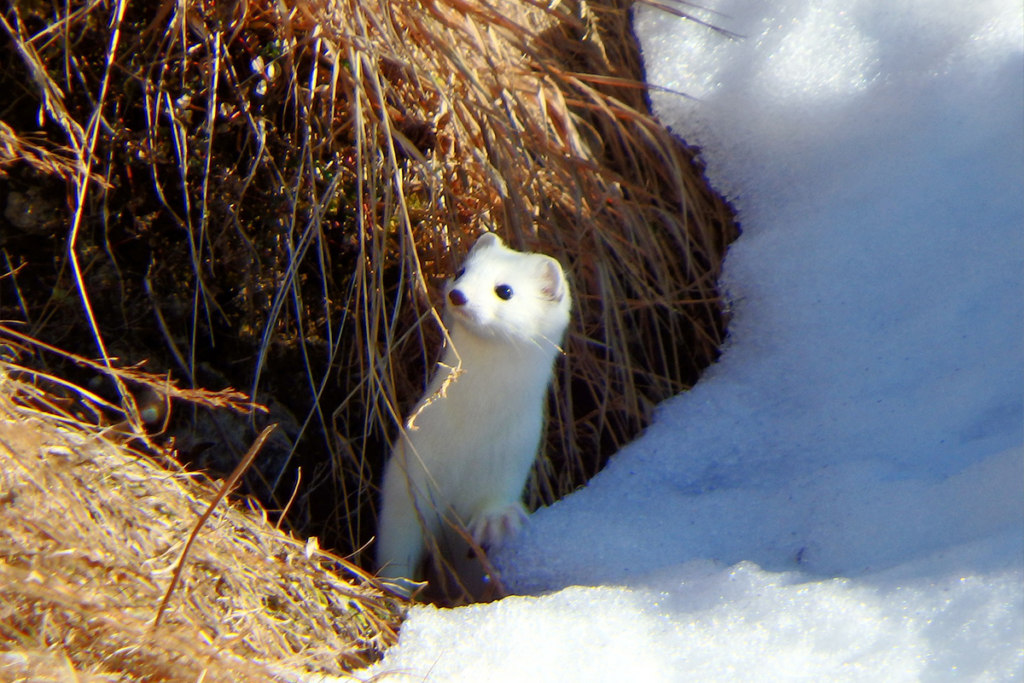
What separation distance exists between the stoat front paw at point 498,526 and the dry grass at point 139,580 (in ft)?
1.06

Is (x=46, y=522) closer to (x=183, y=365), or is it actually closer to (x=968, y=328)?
(x=183, y=365)

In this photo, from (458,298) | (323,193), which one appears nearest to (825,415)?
(458,298)

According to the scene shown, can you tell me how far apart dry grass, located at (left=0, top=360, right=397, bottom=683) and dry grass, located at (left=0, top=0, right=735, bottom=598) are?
1.60ft

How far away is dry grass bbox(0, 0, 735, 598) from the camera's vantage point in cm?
224

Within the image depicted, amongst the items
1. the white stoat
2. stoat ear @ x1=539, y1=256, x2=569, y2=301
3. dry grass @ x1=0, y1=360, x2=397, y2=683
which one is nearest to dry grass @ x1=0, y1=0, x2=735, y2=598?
the white stoat

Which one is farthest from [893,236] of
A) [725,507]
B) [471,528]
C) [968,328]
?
[471,528]

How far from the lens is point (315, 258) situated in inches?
99.3

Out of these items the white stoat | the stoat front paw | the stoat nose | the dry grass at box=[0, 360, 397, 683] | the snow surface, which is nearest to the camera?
the dry grass at box=[0, 360, 397, 683]

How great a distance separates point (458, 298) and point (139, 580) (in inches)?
35.3

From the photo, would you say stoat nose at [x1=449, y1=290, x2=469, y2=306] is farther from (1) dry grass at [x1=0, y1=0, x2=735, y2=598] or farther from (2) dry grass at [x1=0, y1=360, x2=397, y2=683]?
(2) dry grass at [x1=0, y1=360, x2=397, y2=683]

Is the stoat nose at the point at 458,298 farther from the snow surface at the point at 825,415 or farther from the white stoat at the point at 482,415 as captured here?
the snow surface at the point at 825,415

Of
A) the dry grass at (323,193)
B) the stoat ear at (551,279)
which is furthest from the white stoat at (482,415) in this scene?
the dry grass at (323,193)

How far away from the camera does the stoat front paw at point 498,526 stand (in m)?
2.21

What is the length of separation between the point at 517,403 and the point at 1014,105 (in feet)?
5.28
